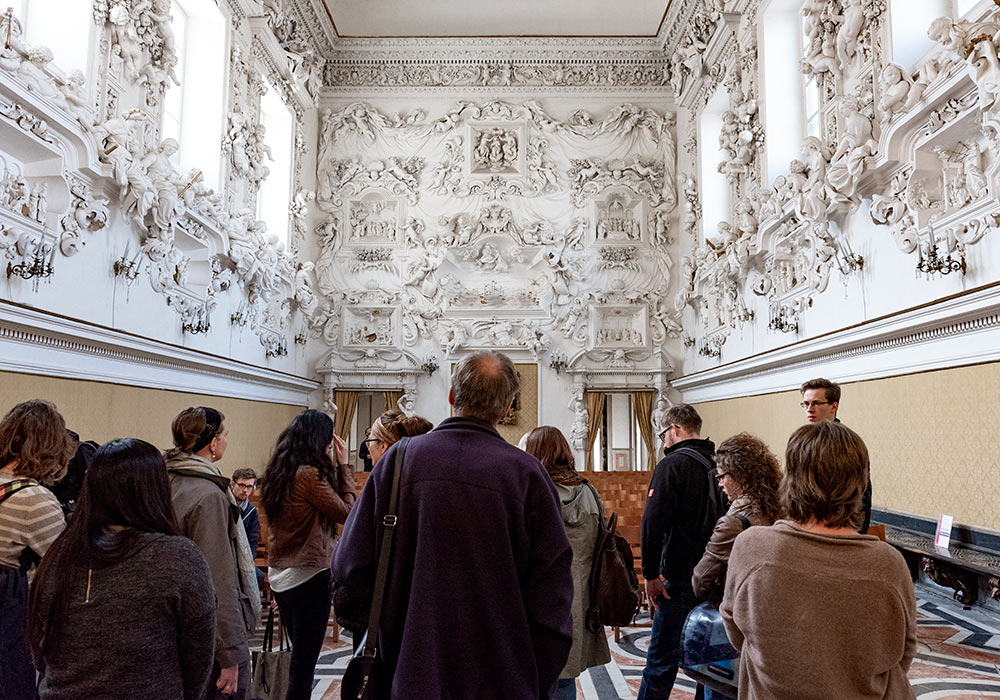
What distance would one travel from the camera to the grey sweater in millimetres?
2068

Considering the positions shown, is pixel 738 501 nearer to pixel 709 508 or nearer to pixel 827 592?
pixel 709 508

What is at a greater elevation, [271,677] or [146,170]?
[146,170]

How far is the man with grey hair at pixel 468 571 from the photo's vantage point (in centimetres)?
213

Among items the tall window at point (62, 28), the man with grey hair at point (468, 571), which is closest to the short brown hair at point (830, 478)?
the man with grey hair at point (468, 571)

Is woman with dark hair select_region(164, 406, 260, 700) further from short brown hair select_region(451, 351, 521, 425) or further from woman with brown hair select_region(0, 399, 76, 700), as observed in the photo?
short brown hair select_region(451, 351, 521, 425)

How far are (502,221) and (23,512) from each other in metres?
13.1

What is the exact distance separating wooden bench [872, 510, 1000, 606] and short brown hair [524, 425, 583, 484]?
346cm

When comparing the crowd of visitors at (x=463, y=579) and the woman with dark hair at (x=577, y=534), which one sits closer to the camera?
the crowd of visitors at (x=463, y=579)

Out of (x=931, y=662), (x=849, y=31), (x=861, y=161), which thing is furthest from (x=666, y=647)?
(x=849, y=31)

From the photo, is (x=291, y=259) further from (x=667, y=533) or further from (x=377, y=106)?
(x=667, y=533)

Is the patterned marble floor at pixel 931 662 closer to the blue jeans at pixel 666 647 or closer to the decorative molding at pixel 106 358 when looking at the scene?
the blue jeans at pixel 666 647

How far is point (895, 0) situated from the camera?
658 centimetres

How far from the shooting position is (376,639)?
2189 millimetres

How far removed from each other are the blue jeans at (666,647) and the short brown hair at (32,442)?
2.89 metres
